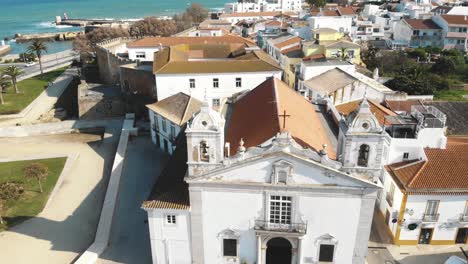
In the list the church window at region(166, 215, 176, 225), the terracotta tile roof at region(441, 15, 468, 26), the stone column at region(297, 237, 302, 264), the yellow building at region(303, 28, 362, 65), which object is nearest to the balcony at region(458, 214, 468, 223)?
the stone column at region(297, 237, 302, 264)

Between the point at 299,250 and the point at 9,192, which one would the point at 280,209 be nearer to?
the point at 299,250

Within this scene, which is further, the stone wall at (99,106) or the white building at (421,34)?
the white building at (421,34)

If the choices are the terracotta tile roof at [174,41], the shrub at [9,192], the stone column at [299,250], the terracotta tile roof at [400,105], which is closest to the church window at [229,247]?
the stone column at [299,250]

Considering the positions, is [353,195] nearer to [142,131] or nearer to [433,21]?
[142,131]

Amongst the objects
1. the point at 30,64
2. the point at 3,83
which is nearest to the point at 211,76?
the point at 3,83

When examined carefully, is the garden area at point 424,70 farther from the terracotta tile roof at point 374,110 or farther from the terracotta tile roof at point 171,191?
the terracotta tile roof at point 171,191
